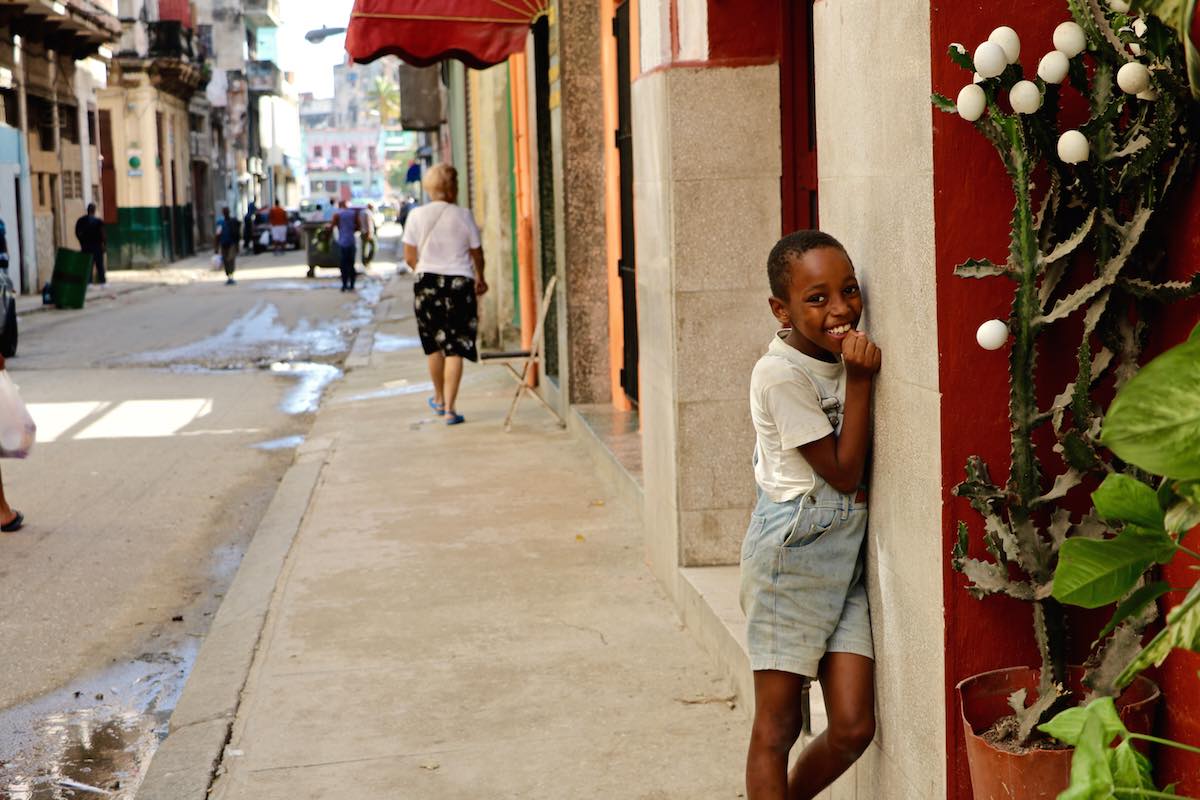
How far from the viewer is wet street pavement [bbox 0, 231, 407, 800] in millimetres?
5438

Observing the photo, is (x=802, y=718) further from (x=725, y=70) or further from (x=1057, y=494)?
(x=725, y=70)

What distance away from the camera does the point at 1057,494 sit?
295 centimetres

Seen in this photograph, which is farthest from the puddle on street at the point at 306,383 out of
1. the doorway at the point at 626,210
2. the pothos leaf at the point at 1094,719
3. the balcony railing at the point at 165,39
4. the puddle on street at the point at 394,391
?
the balcony railing at the point at 165,39

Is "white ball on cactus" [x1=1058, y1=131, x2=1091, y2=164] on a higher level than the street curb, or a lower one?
higher

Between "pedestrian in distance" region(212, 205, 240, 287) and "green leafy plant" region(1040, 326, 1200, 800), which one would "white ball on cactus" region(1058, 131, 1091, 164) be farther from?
"pedestrian in distance" region(212, 205, 240, 287)

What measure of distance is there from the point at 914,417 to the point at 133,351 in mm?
16657

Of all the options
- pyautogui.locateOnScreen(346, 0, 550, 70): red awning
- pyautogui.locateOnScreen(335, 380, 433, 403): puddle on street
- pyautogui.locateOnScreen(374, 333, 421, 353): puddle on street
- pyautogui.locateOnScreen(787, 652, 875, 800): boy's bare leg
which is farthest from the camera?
pyautogui.locateOnScreen(374, 333, 421, 353): puddle on street

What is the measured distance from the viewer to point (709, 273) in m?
5.73

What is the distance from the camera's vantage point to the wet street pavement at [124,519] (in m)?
5.44

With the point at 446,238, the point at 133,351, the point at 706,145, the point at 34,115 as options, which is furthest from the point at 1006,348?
the point at 34,115

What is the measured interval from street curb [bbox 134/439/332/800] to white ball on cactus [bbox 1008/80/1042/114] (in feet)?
9.74

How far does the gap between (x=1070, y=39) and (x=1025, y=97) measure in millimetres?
133

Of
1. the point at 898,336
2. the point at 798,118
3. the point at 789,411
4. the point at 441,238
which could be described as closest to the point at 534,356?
the point at 441,238

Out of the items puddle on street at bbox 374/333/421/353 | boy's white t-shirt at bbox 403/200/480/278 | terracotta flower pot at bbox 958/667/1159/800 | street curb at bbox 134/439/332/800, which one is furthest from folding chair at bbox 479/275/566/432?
terracotta flower pot at bbox 958/667/1159/800
